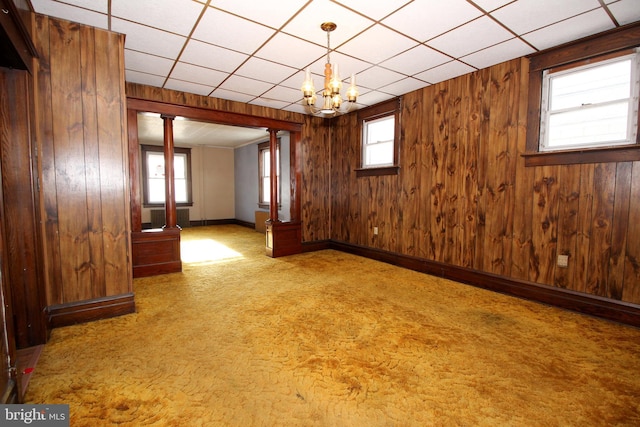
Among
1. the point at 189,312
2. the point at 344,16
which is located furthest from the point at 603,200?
the point at 189,312

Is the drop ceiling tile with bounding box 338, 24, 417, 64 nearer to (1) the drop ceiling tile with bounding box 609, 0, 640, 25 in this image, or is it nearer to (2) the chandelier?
(2) the chandelier

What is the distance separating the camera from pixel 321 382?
1.83 metres

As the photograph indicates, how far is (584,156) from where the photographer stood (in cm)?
288

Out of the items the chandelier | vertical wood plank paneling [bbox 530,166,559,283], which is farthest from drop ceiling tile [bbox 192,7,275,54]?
vertical wood plank paneling [bbox 530,166,559,283]

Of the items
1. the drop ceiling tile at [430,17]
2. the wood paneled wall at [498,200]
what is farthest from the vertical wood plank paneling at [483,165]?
the drop ceiling tile at [430,17]

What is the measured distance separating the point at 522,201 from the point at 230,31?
3.60 metres

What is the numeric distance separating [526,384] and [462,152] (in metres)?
2.85

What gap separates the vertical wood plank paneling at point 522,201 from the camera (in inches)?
129

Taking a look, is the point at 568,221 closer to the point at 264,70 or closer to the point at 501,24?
the point at 501,24

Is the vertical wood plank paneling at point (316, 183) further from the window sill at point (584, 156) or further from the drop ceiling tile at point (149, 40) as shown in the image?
the window sill at point (584, 156)

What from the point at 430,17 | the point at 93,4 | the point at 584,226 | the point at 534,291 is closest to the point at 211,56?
the point at 93,4

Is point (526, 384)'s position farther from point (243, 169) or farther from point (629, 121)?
point (243, 169)

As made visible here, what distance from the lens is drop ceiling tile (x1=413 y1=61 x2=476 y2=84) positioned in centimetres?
351

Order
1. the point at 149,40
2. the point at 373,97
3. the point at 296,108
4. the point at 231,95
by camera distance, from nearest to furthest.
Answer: the point at 149,40 < the point at 231,95 < the point at 373,97 < the point at 296,108
